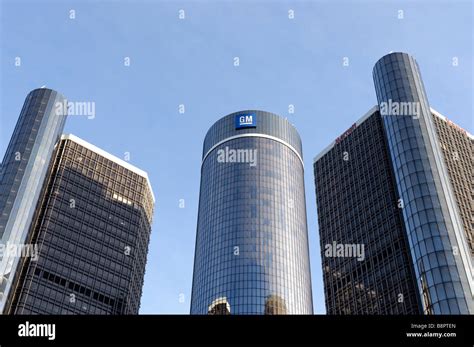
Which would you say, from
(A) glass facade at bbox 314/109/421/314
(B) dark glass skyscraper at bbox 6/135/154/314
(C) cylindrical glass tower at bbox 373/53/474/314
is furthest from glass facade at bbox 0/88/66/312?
(C) cylindrical glass tower at bbox 373/53/474/314

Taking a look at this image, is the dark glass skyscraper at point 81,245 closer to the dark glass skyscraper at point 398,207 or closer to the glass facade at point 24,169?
the glass facade at point 24,169

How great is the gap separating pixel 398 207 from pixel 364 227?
1620cm

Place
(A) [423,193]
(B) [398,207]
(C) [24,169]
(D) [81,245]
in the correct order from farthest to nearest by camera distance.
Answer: (D) [81,245], (C) [24,169], (B) [398,207], (A) [423,193]

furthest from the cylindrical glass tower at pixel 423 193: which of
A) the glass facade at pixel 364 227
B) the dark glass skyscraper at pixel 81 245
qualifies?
the dark glass skyscraper at pixel 81 245

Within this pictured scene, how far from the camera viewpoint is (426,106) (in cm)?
15875

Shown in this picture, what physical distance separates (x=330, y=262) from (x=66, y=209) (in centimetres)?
8080

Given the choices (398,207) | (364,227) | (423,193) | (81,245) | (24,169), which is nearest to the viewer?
(423,193)

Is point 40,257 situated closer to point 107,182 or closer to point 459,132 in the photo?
point 107,182

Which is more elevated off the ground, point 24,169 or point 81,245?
point 24,169

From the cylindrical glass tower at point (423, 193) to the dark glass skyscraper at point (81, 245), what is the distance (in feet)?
289

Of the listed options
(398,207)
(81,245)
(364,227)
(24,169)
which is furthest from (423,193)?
(24,169)

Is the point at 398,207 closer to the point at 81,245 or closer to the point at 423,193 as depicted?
the point at 423,193

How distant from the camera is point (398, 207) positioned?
151 metres

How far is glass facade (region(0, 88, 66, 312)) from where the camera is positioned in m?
159
